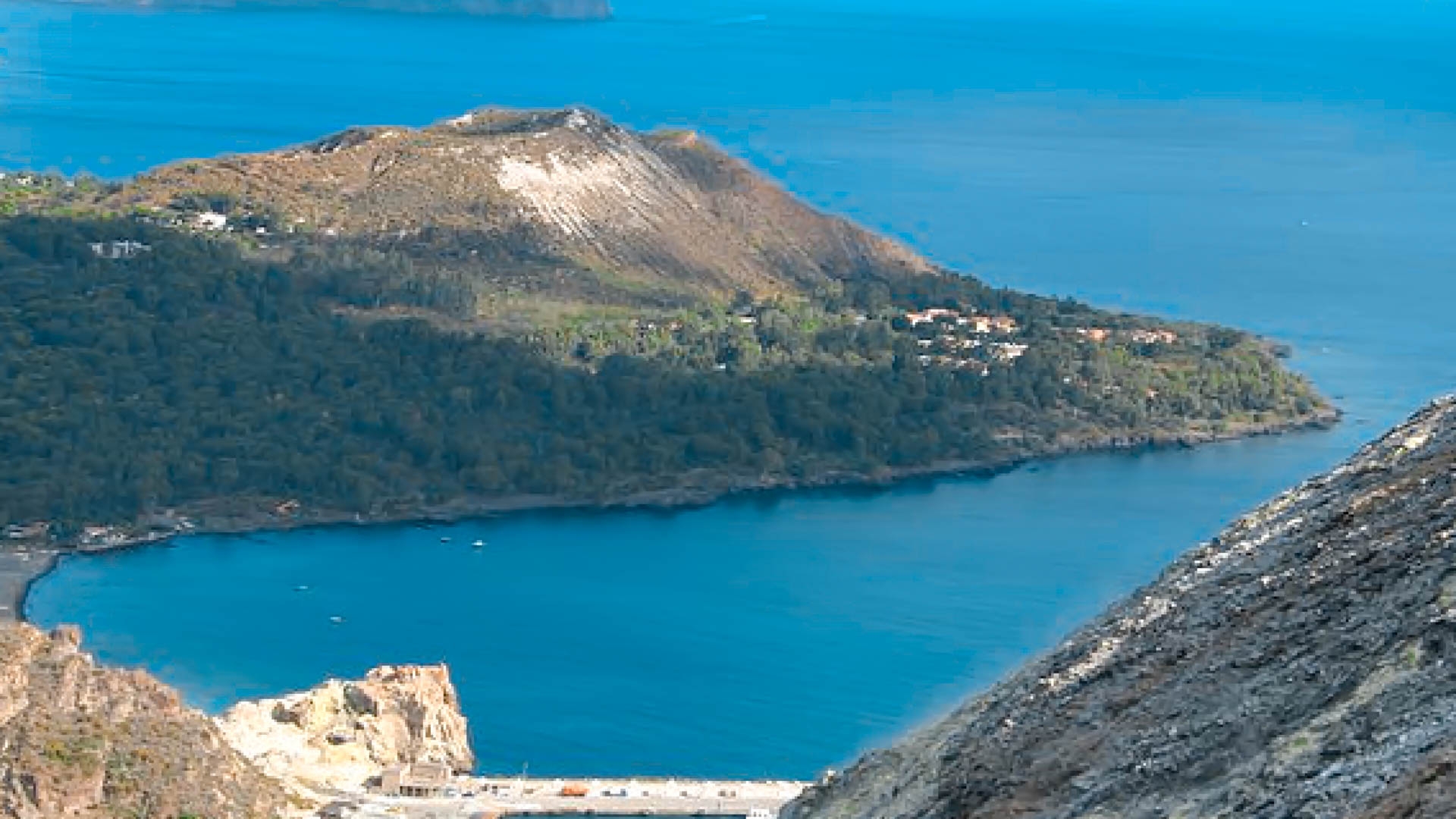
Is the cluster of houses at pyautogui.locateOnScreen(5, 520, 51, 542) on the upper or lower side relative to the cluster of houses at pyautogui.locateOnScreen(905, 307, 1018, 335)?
lower

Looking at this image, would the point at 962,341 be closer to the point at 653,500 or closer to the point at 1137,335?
the point at 1137,335

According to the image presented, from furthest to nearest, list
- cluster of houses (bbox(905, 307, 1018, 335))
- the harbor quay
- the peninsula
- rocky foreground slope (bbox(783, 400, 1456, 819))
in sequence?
1. cluster of houses (bbox(905, 307, 1018, 335))
2. the peninsula
3. the harbor quay
4. rocky foreground slope (bbox(783, 400, 1456, 819))

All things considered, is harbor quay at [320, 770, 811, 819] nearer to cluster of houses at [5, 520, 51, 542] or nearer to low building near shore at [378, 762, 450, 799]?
low building near shore at [378, 762, 450, 799]

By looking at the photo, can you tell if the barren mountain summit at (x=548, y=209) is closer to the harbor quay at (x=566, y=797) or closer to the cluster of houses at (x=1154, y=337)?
the cluster of houses at (x=1154, y=337)

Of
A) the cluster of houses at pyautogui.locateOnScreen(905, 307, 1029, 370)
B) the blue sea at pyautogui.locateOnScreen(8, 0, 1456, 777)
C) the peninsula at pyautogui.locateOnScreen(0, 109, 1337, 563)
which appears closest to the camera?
the blue sea at pyautogui.locateOnScreen(8, 0, 1456, 777)

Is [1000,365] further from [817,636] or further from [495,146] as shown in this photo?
[817,636]

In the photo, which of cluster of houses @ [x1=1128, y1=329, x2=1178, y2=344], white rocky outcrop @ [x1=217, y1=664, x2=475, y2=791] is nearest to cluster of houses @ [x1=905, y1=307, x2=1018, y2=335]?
cluster of houses @ [x1=1128, y1=329, x2=1178, y2=344]

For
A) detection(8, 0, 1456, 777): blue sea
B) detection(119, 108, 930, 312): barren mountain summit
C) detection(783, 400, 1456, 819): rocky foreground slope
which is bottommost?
detection(783, 400, 1456, 819): rocky foreground slope
